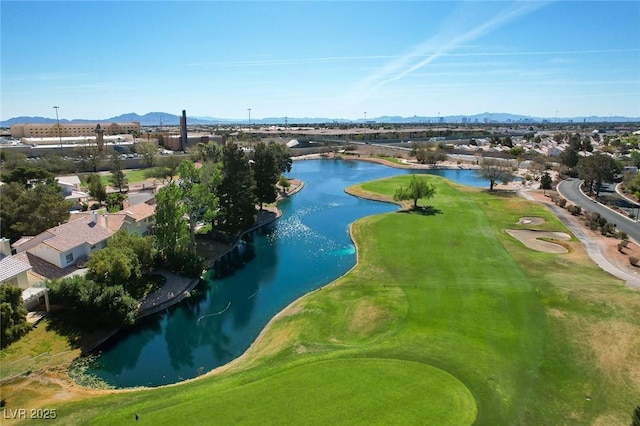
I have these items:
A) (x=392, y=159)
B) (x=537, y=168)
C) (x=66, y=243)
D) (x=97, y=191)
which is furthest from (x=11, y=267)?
(x=392, y=159)

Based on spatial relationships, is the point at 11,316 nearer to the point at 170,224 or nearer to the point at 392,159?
the point at 170,224

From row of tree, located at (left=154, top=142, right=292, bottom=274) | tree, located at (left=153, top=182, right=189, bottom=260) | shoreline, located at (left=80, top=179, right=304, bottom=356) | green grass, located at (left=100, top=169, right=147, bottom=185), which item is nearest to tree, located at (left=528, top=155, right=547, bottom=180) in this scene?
row of tree, located at (left=154, top=142, right=292, bottom=274)

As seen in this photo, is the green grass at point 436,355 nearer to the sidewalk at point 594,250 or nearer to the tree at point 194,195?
the sidewalk at point 594,250

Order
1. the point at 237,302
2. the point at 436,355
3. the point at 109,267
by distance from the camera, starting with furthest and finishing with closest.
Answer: the point at 237,302 → the point at 109,267 → the point at 436,355

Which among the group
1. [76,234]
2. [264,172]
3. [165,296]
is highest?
[264,172]

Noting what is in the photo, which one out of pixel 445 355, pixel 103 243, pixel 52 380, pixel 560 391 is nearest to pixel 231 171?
pixel 103 243

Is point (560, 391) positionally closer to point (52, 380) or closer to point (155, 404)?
point (155, 404)
